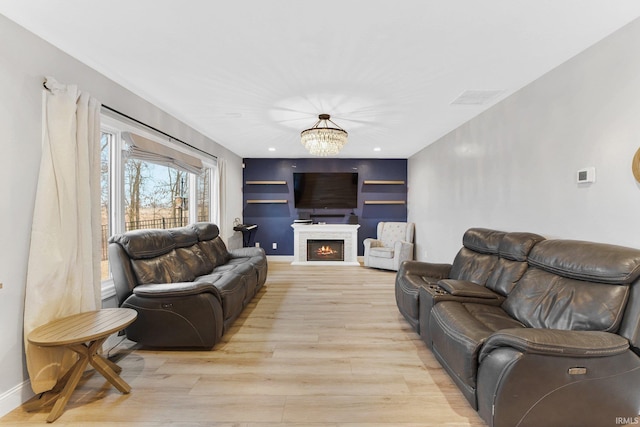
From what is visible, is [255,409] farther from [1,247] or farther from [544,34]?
[544,34]

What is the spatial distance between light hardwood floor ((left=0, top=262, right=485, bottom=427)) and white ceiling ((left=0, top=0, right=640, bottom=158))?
8.42 feet

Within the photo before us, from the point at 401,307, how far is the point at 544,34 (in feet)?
8.85

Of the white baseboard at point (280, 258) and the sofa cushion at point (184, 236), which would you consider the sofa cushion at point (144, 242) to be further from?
the white baseboard at point (280, 258)

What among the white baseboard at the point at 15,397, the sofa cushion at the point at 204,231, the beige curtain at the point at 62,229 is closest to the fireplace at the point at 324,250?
the sofa cushion at the point at 204,231

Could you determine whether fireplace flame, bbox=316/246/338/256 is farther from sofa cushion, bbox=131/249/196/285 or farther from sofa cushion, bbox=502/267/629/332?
sofa cushion, bbox=502/267/629/332

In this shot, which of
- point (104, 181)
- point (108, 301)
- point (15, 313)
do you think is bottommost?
point (108, 301)

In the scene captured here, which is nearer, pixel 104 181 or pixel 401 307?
pixel 104 181

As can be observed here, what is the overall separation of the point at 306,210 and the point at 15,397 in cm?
539

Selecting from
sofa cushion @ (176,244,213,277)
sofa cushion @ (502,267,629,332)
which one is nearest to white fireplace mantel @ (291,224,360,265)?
sofa cushion @ (176,244,213,277)

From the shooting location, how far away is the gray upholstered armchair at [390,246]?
5.57m

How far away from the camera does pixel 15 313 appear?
181 cm

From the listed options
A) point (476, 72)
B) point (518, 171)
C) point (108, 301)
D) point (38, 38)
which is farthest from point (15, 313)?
point (518, 171)

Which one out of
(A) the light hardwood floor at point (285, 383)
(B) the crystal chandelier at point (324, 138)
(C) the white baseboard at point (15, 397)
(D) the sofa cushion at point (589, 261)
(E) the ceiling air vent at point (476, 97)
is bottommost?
(A) the light hardwood floor at point (285, 383)

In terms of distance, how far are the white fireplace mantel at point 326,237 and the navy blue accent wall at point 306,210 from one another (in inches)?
16.9
